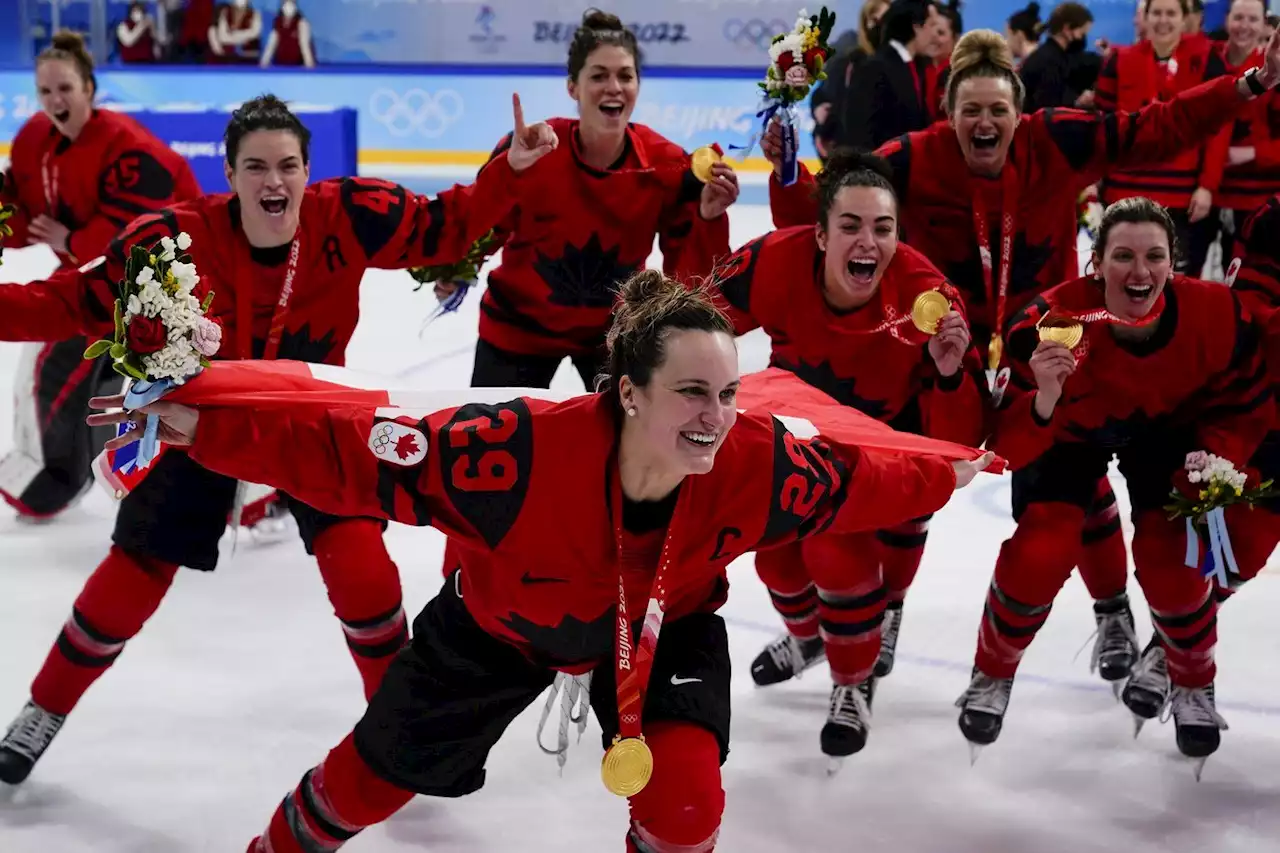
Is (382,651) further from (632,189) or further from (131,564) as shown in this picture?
(632,189)

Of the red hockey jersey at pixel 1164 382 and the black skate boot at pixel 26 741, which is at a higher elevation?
the red hockey jersey at pixel 1164 382

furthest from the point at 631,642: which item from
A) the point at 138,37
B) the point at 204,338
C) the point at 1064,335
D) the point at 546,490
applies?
the point at 138,37

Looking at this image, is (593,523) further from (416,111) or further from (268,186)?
(416,111)

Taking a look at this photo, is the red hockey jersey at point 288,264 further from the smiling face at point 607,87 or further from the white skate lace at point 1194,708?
the white skate lace at point 1194,708

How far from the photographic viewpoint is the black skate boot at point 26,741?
353 centimetres

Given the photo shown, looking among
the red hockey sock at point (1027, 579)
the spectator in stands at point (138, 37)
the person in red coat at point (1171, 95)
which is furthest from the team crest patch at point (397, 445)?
the spectator in stands at point (138, 37)

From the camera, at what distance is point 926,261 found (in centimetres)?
373

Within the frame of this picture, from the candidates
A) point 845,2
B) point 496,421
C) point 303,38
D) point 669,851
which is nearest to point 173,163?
point 496,421

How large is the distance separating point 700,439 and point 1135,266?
1.39 m

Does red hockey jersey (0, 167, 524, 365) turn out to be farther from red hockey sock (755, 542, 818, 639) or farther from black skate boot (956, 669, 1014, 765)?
black skate boot (956, 669, 1014, 765)

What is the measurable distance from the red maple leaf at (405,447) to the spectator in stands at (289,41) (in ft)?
37.5

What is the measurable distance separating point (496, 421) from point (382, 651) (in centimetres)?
105

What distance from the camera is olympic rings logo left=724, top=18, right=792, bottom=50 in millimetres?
14188

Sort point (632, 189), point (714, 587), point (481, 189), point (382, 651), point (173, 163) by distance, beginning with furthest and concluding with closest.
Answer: point (173, 163)
point (632, 189)
point (481, 189)
point (382, 651)
point (714, 587)
